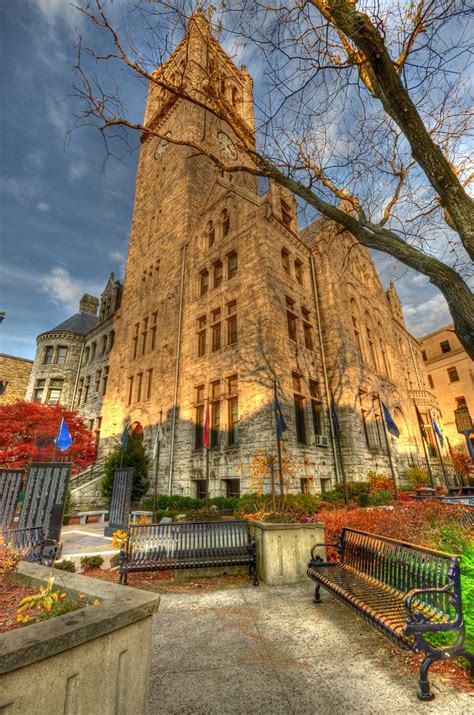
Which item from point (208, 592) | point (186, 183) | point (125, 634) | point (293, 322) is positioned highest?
point (186, 183)

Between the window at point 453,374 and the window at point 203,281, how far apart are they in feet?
106

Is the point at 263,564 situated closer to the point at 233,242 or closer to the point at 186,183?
the point at 233,242

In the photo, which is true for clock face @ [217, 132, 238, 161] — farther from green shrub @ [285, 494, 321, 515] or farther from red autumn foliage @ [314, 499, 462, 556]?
red autumn foliage @ [314, 499, 462, 556]

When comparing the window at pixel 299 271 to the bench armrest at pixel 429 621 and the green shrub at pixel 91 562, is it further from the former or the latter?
the bench armrest at pixel 429 621

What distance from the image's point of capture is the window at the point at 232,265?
55.9 ft

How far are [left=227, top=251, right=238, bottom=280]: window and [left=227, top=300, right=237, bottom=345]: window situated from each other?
65.9 inches

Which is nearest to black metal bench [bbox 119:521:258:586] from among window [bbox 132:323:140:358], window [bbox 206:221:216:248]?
window [bbox 206:221:216:248]

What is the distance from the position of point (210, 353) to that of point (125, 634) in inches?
565

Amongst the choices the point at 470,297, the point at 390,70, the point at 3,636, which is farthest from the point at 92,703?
the point at 390,70

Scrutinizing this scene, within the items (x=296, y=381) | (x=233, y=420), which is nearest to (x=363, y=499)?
(x=296, y=381)

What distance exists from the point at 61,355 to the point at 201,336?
64.7 feet

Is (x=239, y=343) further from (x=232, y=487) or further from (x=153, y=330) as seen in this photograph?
(x=153, y=330)

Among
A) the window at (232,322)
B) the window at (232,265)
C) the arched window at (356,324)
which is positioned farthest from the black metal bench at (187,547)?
the arched window at (356,324)

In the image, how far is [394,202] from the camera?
7.19m
